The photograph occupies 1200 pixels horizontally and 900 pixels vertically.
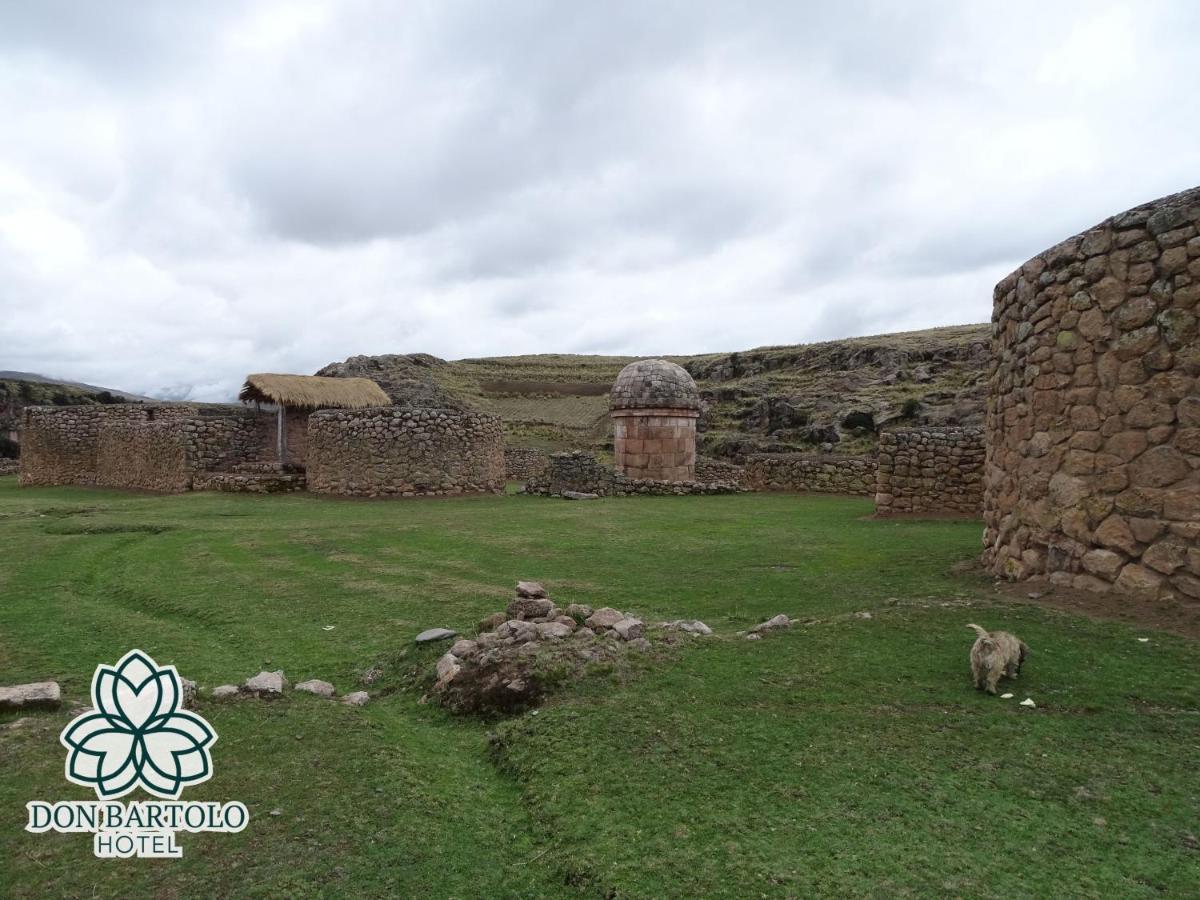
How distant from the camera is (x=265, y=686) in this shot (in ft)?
13.2

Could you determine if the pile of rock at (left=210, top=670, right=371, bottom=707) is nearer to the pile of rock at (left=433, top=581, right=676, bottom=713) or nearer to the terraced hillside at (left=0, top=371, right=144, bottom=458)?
the pile of rock at (left=433, top=581, right=676, bottom=713)

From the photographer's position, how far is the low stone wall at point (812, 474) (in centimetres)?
1828

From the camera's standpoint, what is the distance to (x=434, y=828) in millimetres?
2824

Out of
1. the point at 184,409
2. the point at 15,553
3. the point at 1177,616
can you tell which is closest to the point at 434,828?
the point at 1177,616

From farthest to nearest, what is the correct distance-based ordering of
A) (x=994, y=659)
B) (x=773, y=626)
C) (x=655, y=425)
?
(x=655, y=425), (x=773, y=626), (x=994, y=659)

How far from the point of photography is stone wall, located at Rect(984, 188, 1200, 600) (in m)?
5.10

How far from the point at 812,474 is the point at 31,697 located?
57.5 feet

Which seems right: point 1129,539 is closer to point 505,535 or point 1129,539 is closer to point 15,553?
point 505,535

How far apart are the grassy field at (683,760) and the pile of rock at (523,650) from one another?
0.57ft

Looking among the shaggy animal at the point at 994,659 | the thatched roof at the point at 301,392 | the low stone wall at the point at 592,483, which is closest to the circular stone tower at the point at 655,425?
the low stone wall at the point at 592,483

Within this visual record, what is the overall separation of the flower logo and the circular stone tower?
18147 millimetres

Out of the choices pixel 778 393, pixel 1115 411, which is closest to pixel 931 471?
pixel 1115 411

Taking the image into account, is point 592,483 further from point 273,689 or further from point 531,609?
point 273,689

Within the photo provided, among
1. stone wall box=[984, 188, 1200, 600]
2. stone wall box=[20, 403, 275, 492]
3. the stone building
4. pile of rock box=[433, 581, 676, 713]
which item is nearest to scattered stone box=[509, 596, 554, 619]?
pile of rock box=[433, 581, 676, 713]
